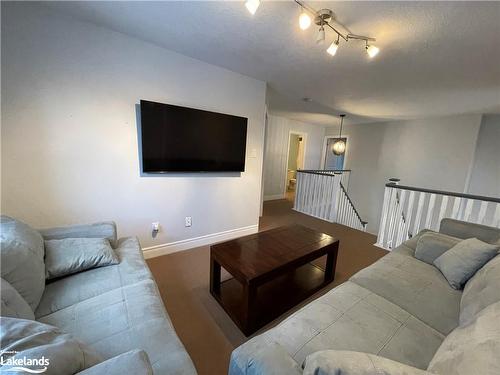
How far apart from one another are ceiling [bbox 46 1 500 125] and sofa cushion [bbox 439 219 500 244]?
1.55 metres

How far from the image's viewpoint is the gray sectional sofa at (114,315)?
31.4 inches

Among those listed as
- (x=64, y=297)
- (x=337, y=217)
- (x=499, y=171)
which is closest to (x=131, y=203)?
(x=64, y=297)

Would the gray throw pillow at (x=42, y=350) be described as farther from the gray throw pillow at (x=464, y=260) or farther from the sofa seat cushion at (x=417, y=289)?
the gray throw pillow at (x=464, y=260)

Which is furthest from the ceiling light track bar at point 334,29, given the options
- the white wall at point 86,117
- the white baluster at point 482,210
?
the white baluster at point 482,210

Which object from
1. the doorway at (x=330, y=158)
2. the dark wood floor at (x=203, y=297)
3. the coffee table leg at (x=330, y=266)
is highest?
the doorway at (x=330, y=158)

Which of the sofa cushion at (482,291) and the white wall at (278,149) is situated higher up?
the white wall at (278,149)

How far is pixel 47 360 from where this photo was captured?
0.54m

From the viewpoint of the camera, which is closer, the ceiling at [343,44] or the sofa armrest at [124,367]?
the sofa armrest at [124,367]

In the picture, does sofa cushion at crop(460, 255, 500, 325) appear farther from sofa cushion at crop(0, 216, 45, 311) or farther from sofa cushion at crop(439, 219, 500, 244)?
sofa cushion at crop(0, 216, 45, 311)

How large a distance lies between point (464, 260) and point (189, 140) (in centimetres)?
263

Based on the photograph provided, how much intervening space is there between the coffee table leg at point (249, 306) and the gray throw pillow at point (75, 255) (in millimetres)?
945

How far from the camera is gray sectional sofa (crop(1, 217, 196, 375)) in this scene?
2.62 ft

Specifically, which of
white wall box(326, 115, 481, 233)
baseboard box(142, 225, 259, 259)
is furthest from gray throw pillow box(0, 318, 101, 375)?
white wall box(326, 115, 481, 233)

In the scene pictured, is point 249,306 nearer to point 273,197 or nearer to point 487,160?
point 273,197
